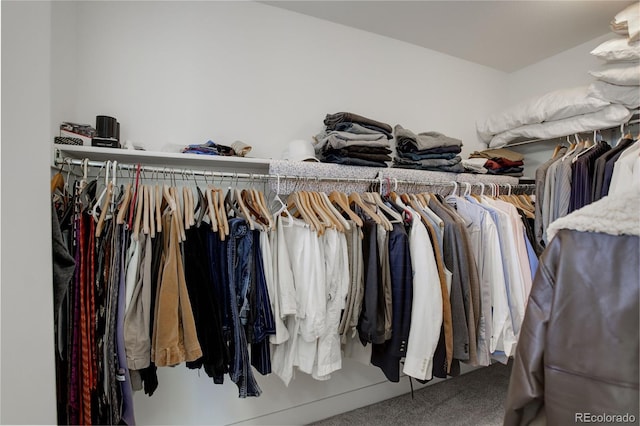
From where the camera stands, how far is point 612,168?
5.42 ft

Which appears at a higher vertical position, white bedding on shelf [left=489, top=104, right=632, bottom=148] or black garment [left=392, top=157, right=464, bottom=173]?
white bedding on shelf [left=489, top=104, right=632, bottom=148]

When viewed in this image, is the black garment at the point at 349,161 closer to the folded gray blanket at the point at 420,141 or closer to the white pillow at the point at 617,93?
the folded gray blanket at the point at 420,141

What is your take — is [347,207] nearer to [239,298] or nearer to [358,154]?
[358,154]

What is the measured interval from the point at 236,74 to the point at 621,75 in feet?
7.24

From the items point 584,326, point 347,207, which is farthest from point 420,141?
point 584,326

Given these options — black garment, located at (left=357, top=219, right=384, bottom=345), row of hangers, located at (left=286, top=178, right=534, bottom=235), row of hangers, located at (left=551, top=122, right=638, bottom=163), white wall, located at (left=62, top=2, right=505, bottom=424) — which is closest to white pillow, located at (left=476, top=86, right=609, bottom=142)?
row of hangers, located at (left=551, top=122, right=638, bottom=163)

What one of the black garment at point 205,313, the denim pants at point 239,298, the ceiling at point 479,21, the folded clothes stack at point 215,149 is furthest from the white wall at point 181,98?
the denim pants at point 239,298

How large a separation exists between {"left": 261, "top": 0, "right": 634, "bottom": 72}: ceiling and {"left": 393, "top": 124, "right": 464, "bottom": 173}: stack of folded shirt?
2.53 ft

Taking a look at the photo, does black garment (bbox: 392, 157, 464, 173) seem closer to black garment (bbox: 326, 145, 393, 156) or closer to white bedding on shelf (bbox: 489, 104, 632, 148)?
black garment (bbox: 326, 145, 393, 156)

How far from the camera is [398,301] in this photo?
4.66 feet

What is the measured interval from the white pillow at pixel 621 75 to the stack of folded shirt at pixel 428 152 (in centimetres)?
87

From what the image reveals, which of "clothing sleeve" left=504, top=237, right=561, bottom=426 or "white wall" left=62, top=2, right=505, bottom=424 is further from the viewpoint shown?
"white wall" left=62, top=2, right=505, bottom=424

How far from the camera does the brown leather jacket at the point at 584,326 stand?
2.19 feet

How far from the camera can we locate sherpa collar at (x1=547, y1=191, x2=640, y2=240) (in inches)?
26.5
